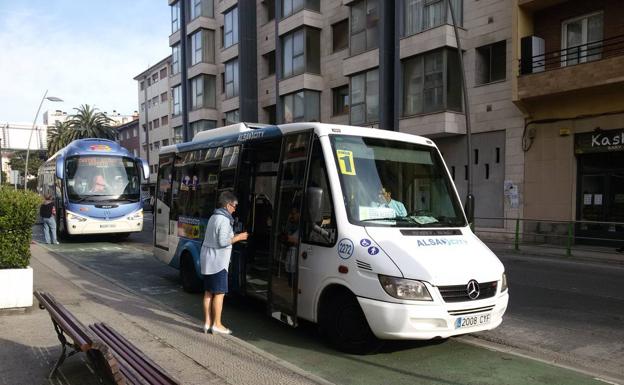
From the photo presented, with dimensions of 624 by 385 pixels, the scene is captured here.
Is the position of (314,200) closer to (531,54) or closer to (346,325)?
(346,325)

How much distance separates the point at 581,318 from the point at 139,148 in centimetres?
6883

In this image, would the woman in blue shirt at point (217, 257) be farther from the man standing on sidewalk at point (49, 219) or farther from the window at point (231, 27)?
the window at point (231, 27)

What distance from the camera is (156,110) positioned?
63.6 m

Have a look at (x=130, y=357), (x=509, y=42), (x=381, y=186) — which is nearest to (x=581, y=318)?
(x=381, y=186)

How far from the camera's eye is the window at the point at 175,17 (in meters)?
44.4

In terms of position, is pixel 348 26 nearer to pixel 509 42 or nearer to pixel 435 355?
pixel 509 42

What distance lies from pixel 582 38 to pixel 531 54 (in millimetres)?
1697

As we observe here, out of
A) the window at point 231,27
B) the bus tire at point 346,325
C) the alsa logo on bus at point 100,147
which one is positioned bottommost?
the bus tire at point 346,325

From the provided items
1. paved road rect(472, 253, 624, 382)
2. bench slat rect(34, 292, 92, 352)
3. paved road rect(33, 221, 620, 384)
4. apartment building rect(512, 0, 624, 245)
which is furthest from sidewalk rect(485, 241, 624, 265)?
bench slat rect(34, 292, 92, 352)

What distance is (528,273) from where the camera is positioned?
11.5m

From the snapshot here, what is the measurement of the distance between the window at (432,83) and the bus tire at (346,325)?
16.9m

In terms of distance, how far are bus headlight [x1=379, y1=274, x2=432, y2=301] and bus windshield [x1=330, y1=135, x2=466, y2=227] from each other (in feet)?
2.53

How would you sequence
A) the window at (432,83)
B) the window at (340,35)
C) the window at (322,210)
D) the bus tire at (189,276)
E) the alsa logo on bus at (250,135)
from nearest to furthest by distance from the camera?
the window at (322,210) → the alsa logo on bus at (250,135) → the bus tire at (189,276) → the window at (432,83) → the window at (340,35)

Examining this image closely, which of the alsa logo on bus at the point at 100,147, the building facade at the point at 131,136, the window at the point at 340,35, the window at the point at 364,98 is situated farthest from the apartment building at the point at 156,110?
the alsa logo on bus at the point at 100,147
